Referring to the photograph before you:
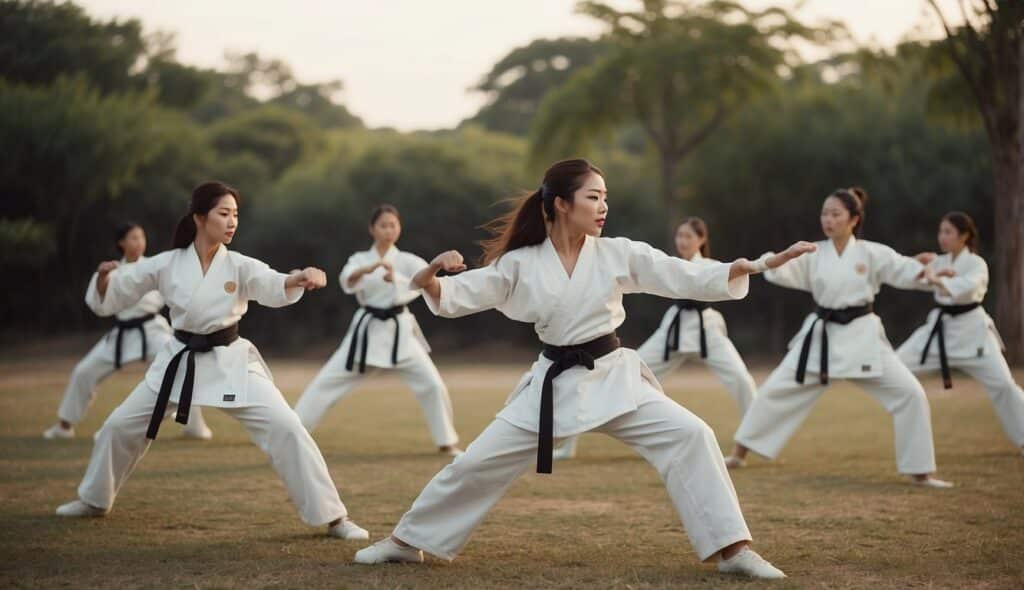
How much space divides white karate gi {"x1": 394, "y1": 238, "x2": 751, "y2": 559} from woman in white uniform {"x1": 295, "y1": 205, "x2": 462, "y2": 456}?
3418 millimetres

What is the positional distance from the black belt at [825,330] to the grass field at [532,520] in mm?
621

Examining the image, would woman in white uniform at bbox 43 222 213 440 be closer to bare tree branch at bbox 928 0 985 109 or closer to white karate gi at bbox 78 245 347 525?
white karate gi at bbox 78 245 347 525

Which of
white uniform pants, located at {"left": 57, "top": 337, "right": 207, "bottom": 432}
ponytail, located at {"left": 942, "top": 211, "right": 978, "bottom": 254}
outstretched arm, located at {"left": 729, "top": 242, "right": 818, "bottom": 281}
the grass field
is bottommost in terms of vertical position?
the grass field

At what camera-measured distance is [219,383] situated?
4574mm

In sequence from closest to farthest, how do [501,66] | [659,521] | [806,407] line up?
[659,521]
[806,407]
[501,66]

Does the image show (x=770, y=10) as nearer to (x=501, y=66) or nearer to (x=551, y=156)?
(x=551, y=156)

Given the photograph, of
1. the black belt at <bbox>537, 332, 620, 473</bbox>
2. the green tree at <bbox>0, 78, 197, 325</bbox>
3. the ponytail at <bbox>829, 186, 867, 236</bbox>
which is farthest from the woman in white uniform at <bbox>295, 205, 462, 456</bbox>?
the green tree at <bbox>0, 78, 197, 325</bbox>

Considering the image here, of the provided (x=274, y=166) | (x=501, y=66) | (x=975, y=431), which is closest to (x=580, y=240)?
(x=975, y=431)

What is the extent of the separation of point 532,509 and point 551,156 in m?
14.4

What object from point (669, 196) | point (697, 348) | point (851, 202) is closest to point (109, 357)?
point (697, 348)

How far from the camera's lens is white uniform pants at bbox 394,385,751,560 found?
378cm

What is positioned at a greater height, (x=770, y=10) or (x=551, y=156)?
(x=770, y=10)

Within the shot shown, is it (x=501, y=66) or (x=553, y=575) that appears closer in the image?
(x=553, y=575)

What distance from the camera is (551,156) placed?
1925cm
